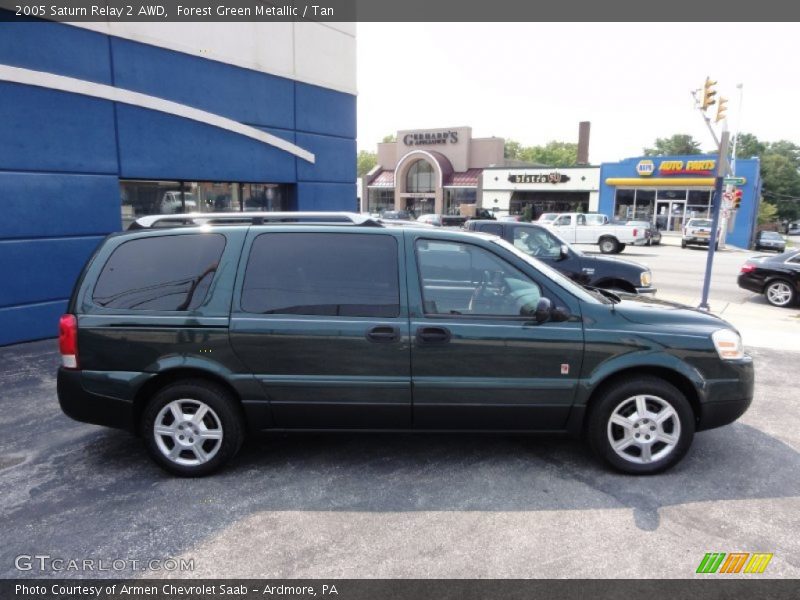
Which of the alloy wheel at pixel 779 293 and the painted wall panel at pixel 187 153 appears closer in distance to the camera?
the painted wall panel at pixel 187 153

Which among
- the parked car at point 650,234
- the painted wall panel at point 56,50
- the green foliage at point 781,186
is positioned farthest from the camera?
the green foliage at point 781,186

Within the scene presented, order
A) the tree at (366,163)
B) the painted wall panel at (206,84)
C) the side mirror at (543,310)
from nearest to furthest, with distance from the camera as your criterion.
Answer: the side mirror at (543,310) < the painted wall panel at (206,84) < the tree at (366,163)

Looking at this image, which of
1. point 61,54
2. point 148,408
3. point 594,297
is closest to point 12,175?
point 61,54

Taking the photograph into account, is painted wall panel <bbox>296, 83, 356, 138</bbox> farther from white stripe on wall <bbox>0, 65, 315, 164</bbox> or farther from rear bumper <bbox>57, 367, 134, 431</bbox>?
rear bumper <bbox>57, 367, 134, 431</bbox>

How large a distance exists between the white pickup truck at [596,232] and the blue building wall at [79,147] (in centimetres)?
1962

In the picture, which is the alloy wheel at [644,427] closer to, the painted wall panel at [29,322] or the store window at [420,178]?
the painted wall panel at [29,322]

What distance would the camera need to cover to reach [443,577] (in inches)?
110

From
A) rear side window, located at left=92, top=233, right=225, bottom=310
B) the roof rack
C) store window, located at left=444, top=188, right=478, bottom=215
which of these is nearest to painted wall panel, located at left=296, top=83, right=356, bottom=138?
the roof rack

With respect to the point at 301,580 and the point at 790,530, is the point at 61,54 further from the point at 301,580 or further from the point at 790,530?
the point at 790,530

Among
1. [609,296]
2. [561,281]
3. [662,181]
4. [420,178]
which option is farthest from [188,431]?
[420,178]

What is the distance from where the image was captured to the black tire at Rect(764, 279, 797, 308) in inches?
441

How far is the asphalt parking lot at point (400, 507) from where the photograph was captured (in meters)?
2.96

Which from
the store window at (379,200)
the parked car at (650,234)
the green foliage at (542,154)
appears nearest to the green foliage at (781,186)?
the green foliage at (542,154)

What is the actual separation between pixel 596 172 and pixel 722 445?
38672 mm
